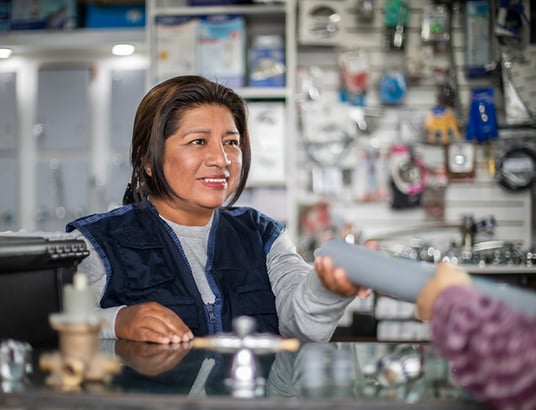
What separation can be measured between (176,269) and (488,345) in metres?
1.12

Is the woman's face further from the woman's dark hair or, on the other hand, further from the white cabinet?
the white cabinet

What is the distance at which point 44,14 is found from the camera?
4.79 metres

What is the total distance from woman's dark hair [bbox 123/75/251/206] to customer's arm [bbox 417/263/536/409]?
3.77 ft

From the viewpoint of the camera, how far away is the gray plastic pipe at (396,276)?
0.81 metres

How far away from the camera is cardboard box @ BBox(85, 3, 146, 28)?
476cm

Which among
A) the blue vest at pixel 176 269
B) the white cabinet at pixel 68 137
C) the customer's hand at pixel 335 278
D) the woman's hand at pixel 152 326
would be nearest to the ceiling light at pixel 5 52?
the white cabinet at pixel 68 137

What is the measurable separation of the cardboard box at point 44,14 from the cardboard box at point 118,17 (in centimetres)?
10

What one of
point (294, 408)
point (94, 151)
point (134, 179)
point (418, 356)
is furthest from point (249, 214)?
point (94, 151)

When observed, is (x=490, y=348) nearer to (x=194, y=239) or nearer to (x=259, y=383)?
(x=259, y=383)

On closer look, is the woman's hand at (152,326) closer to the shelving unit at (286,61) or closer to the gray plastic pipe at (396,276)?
the gray plastic pipe at (396,276)

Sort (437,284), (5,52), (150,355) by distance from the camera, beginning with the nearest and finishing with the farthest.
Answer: (437,284)
(150,355)
(5,52)

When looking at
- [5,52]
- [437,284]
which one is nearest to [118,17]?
[5,52]

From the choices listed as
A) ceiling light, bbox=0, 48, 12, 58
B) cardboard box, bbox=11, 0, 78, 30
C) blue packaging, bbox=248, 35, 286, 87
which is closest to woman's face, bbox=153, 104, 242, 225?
blue packaging, bbox=248, 35, 286, 87

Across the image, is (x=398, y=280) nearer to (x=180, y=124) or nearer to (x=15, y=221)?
(x=180, y=124)
